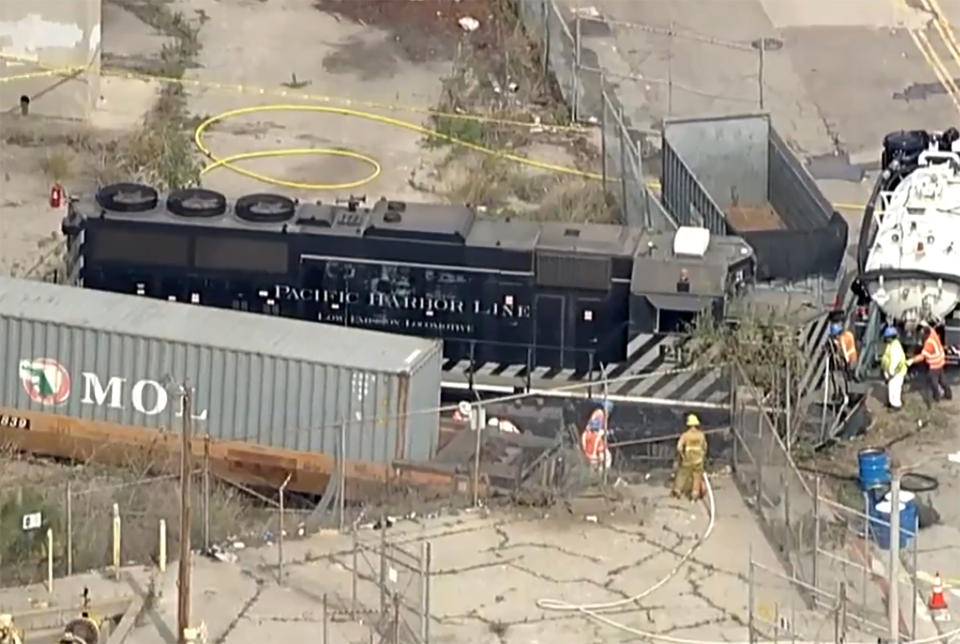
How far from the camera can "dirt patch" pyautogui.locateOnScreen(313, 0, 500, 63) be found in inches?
2250

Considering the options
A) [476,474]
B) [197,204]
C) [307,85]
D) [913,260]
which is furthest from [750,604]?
[307,85]

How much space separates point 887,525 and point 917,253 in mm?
7249

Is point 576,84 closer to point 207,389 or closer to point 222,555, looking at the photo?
point 207,389

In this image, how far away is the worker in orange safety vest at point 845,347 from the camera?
133 feet

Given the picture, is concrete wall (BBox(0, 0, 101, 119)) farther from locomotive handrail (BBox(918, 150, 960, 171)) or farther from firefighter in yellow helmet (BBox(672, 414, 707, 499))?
firefighter in yellow helmet (BBox(672, 414, 707, 499))

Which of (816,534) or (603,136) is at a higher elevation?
(603,136)

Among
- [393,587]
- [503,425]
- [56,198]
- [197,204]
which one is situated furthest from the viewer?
[56,198]

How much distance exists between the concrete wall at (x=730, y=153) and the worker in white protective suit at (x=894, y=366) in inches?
215

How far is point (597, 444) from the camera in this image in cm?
3797

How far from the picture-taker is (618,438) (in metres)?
38.9

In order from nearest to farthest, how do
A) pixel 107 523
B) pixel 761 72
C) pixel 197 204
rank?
pixel 107 523
pixel 197 204
pixel 761 72

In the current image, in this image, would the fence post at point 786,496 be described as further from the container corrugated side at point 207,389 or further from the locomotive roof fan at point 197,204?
the locomotive roof fan at point 197,204

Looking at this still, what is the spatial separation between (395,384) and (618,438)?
10.6 ft

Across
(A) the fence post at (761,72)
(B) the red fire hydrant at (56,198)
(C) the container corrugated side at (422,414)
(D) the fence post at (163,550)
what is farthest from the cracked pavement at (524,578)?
(A) the fence post at (761,72)
